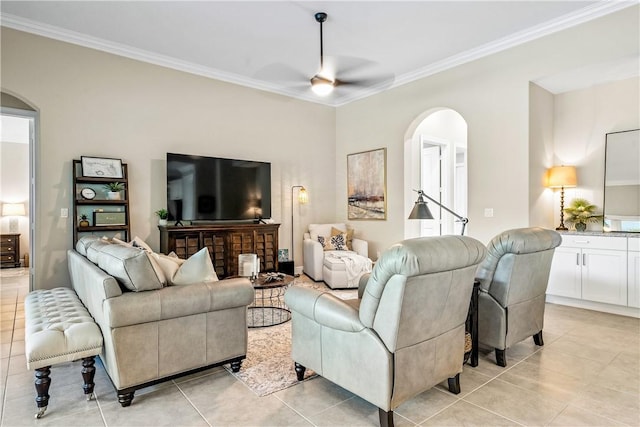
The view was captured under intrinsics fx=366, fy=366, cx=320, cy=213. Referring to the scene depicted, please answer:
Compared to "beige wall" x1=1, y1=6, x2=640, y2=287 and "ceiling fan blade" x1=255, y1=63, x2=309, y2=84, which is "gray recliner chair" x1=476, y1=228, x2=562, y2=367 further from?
"ceiling fan blade" x1=255, y1=63, x2=309, y2=84

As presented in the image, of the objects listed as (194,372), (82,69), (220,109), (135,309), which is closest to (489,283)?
(194,372)

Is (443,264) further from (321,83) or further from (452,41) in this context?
(452,41)

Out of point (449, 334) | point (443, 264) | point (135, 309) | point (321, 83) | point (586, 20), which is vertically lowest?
point (449, 334)

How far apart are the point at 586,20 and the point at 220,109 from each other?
478 centimetres

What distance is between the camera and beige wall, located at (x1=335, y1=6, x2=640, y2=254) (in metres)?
3.95

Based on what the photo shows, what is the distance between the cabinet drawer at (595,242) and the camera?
4.05 meters

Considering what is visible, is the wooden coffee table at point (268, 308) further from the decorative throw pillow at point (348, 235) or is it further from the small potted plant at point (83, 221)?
the small potted plant at point (83, 221)

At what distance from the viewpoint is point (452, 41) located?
4605mm

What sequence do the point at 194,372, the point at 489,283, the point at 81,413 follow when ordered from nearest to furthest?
the point at 81,413 < the point at 194,372 < the point at 489,283

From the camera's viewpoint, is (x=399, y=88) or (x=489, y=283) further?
(x=399, y=88)

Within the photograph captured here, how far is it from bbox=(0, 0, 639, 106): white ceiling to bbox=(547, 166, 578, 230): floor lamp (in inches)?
42.6

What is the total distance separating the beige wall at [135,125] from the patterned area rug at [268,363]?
8.23 ft

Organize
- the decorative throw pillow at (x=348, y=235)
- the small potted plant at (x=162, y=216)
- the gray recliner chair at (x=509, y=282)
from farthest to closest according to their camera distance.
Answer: the decorative throw pillow at (x=348, y=235), the small potted plant at (x=162, y=216), the gray recliner chair at (x=509, y=282)

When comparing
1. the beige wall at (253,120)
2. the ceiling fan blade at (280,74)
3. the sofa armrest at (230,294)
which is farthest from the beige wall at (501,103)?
the sofa armrest at (230,294)
